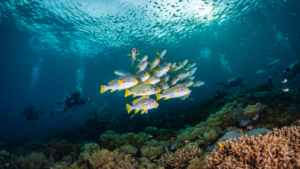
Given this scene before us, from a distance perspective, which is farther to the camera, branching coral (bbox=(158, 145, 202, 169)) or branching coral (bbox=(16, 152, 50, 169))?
branching coral (bbox=(16, 152, 50, 169))

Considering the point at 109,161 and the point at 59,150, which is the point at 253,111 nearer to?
the point at 109,161

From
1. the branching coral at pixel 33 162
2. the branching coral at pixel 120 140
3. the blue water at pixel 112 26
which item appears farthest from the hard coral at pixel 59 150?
the blue water at pixel 112 26

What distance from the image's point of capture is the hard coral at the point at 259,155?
217 centimetres

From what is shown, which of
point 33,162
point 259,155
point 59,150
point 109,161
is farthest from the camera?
point 59,150

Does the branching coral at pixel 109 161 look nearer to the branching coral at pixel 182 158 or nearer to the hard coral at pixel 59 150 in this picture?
the branching coral at pixel 182 158

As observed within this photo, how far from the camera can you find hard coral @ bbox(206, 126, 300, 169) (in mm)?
2166

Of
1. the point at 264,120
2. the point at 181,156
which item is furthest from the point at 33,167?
the point at 264,120

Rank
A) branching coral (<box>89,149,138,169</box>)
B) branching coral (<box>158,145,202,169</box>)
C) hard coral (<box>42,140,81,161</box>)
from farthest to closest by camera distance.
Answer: hard coral (<box>42,140,81,161</box>) < branching coral (<box>89,149,138,169</box>) < branching coral (<box>158,145,202,169</box>)

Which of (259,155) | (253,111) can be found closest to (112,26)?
(253,111)

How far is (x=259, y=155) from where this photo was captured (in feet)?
7.65

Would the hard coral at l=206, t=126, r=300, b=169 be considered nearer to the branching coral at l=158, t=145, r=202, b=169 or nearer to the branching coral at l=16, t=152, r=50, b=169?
the branching coral at l=158, t=145, r=202, b=169

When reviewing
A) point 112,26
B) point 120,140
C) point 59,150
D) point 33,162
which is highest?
point 112,26

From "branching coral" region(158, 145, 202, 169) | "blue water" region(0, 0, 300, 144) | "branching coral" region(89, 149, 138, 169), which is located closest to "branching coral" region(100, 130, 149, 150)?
"branching coral" region(89, 149, 138, 169)

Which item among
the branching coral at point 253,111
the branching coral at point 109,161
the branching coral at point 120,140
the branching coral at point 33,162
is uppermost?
the branching coral at point 253,111
